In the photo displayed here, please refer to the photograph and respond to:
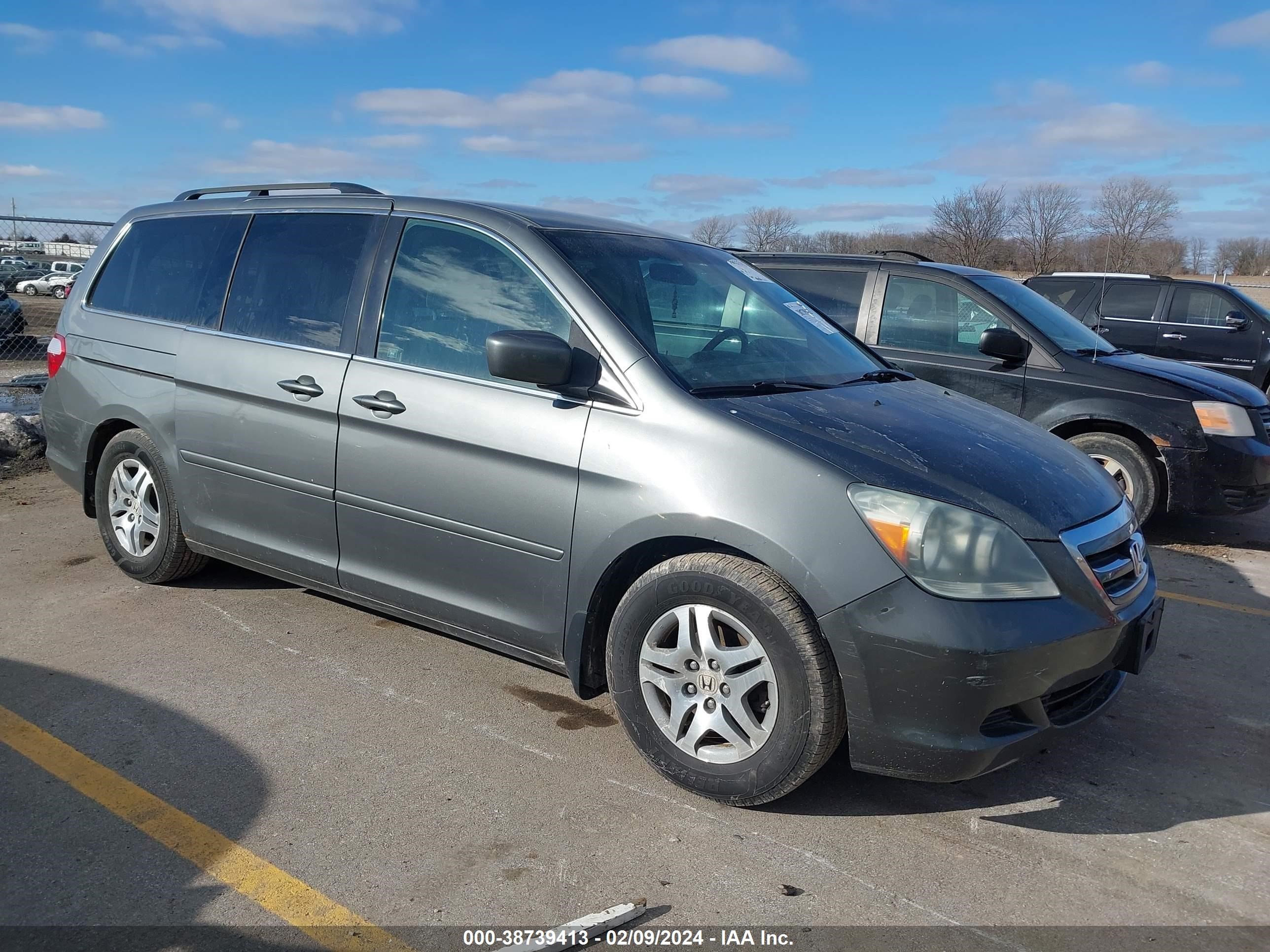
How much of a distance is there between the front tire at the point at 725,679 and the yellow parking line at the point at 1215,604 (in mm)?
3430

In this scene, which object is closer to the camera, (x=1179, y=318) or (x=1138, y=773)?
(x=1138, y=773)

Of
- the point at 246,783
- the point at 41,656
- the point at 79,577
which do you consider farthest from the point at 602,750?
the point at 79,577

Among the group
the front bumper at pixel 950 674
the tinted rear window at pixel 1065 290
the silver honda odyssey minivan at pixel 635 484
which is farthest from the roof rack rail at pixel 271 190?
the tinted rear window at pixel 1065 290

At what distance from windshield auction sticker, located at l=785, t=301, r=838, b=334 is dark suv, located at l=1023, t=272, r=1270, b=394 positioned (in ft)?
26.2

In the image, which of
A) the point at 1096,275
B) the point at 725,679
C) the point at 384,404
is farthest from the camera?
the point at 1096,275

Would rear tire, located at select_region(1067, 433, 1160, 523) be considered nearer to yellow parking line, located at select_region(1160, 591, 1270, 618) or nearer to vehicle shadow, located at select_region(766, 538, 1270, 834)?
yellow parking line, located at select_region(1160, 591, 1270, 618)

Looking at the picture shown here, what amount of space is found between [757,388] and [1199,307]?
35.6 ft

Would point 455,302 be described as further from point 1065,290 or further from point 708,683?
point 1065,290

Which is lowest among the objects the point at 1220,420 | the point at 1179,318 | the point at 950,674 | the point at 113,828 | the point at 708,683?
the point at 113,828

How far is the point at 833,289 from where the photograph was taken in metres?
7.64

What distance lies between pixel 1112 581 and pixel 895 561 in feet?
2.76

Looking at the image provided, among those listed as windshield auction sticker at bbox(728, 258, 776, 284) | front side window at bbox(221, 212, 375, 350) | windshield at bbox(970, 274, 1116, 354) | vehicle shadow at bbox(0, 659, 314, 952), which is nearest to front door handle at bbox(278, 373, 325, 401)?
front side window at bbox(221, 212, 375, 350)

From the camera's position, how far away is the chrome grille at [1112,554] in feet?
10.1

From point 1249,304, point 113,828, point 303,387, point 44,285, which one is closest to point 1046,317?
point 303,387
